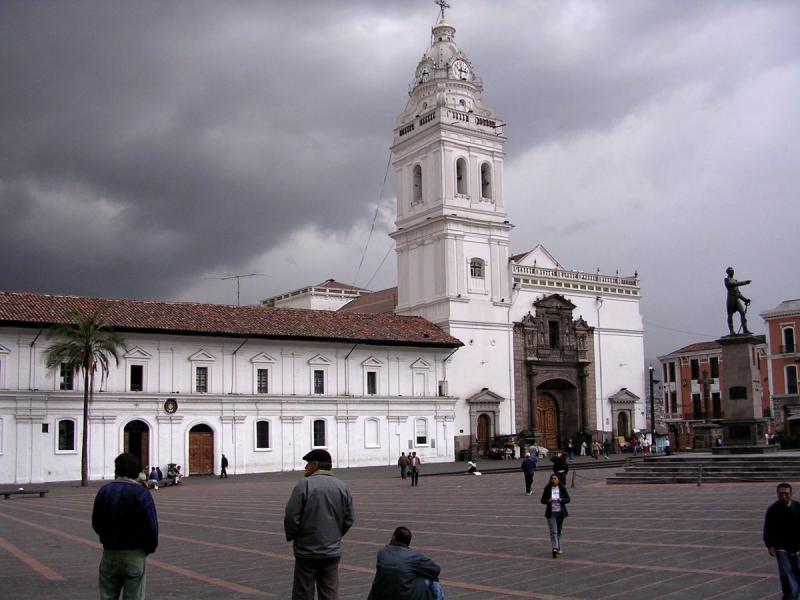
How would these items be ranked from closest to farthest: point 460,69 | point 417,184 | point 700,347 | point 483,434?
point 483,434
point 417,184
point 460,69
point 700,347

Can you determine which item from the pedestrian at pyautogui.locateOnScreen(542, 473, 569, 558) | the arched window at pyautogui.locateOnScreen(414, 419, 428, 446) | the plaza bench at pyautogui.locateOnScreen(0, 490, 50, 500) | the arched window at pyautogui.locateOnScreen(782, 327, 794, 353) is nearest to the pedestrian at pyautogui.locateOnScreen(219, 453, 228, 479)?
the plaza bench at pyautogui.locateOnScreen(0, 490, 50, 500)

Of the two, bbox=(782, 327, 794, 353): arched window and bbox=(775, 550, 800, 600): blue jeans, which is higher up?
bbox=(782, 327, 794, 353): arched window

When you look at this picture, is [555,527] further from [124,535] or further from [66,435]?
[66,435]

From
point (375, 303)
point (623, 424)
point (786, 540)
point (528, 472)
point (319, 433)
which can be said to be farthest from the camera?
point (375, 303)

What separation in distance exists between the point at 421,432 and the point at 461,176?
55.5 feet

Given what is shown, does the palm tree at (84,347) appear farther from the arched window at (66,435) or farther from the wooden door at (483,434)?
the wooden door at (483,434)

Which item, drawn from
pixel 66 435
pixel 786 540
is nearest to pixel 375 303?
pixel 66 435

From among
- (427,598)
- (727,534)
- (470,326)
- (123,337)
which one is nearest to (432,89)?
(470,326)

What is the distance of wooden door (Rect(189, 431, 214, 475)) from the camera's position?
43.5m

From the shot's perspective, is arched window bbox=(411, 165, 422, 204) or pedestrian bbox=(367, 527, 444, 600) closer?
pedestrian bbox=(367, 527, 444, 600)

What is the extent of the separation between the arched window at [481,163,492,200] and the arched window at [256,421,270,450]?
2180 centimetres

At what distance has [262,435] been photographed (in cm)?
4566

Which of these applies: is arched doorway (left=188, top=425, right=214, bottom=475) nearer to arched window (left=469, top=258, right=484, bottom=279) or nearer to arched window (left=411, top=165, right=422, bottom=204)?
arched window (left=469, top=258, right=484, bottom=279)

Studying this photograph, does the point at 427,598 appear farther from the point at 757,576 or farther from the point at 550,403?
the point at 550,403
